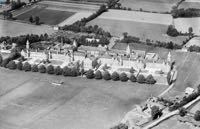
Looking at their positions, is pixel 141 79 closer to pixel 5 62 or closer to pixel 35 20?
pixel 5 62

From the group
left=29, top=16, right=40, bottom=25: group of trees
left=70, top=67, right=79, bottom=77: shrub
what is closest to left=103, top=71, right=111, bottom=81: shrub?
left=70, top=67, right=79, bottom=77: shrub

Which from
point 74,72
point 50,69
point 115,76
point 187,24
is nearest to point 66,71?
point 74,72

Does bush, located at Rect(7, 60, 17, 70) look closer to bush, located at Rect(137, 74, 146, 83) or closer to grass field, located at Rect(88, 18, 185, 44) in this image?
bush, located at Rect(137, 74, 146, 83)

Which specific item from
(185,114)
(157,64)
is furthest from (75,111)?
(157,64)

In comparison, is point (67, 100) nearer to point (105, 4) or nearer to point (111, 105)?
point (111, 105)

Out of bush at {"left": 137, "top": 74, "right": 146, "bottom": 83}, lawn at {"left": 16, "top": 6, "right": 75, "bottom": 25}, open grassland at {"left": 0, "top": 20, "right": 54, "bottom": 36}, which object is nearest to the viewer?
bush at {"left": 137, "top": 74, "right": 146, "bottom": 83}

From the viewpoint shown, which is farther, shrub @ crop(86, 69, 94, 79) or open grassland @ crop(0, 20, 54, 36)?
open grassland @ crop(0, 20, 54, 36)
